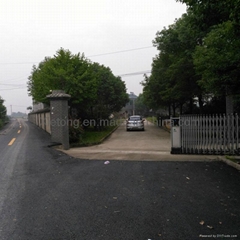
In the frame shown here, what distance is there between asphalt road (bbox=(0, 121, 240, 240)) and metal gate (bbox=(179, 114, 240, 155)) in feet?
6.17

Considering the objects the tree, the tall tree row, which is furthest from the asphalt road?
the tree

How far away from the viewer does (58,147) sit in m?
10.3

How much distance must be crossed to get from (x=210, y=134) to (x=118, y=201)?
5.67 meters

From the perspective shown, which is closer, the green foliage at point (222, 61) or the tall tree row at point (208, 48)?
the tall tree row at point (208, 48)

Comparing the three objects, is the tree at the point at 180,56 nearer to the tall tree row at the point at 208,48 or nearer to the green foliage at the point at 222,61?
the tall tree row at the point at 208,48

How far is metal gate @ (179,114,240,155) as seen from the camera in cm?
862

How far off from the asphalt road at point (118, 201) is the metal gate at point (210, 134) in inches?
74.1

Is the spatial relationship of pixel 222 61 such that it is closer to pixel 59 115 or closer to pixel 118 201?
pixel 118 201

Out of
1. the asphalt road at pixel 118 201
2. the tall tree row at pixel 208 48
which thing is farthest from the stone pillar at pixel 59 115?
the tall tree row at pixel 208 48

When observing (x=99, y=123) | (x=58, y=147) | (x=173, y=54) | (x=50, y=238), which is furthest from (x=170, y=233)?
(x=99, y=123)

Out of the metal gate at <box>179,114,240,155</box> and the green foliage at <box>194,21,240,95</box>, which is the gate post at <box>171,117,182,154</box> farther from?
the green foliage at <box>194,21,240,95</box>

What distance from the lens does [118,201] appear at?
4.20 m

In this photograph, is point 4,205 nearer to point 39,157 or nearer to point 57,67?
point 39,157

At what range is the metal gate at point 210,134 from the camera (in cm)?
862
